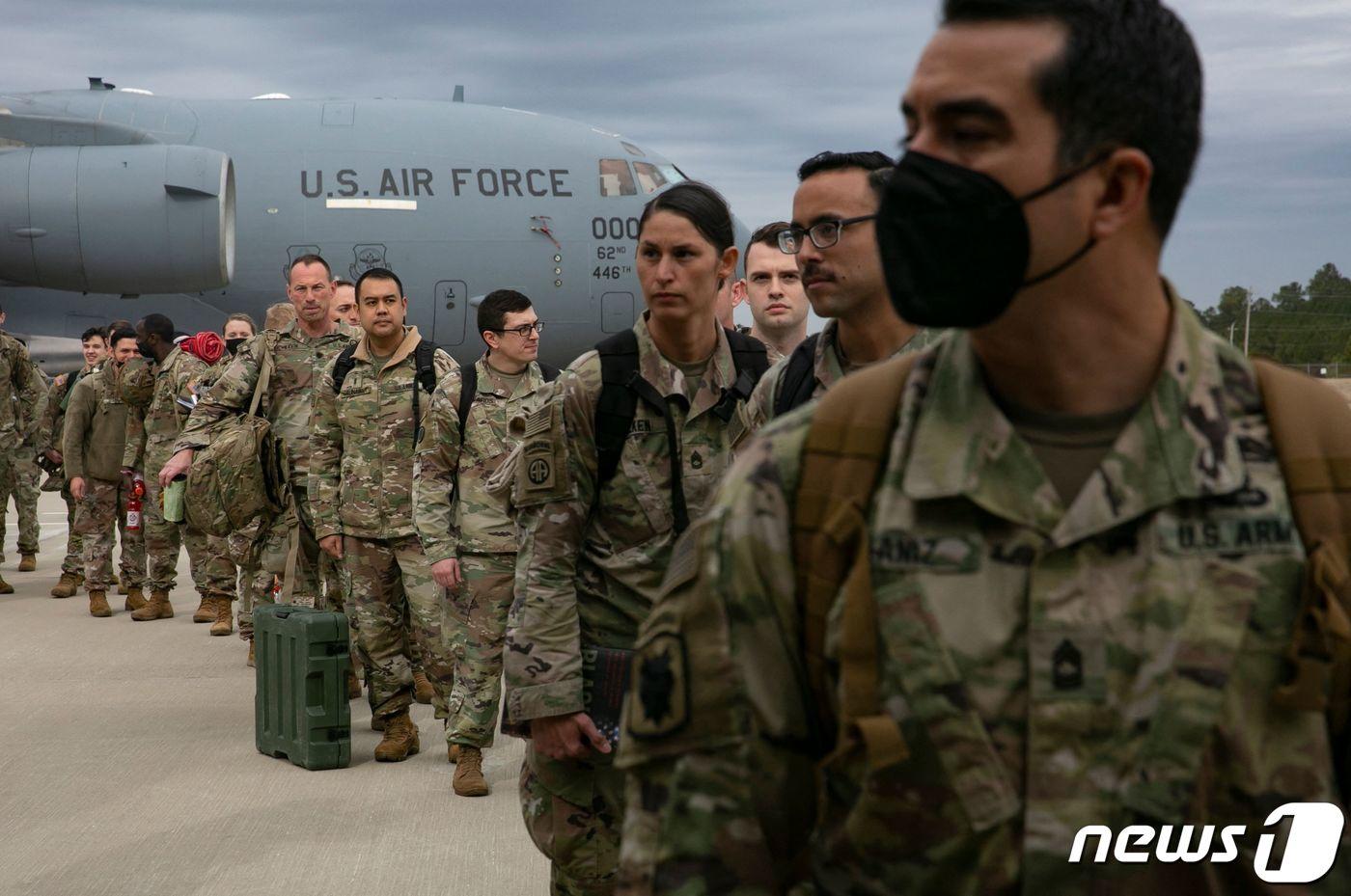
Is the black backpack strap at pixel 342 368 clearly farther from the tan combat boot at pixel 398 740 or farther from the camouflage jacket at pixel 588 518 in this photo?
the camouflage jacket at pixel 588 518

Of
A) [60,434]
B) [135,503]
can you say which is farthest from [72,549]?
[135,503]

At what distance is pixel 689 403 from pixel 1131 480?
1987 mm

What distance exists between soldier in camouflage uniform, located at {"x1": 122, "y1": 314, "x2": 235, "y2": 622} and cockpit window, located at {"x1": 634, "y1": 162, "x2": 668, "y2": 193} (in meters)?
6.95

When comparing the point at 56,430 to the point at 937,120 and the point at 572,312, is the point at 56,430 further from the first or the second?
the point at 937,120

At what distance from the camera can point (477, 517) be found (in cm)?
631

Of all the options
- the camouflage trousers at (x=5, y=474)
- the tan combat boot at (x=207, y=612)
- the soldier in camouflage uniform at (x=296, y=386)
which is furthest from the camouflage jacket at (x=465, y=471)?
the camouflage trousers at (x=5, y=474)

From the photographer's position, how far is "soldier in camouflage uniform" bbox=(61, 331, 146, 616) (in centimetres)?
1144

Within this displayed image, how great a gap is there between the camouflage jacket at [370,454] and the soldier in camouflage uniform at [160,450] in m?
3.65

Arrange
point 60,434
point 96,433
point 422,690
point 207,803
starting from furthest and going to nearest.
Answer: point 60,434 < point 96,433 < point 422,690 < point 207,803

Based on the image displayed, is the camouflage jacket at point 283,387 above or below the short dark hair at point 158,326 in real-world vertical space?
below

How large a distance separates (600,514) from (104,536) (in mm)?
9181

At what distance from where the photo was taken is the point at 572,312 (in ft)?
56.8

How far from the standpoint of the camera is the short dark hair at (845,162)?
313 cm

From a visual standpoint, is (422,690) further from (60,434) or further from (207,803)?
(60,434)
